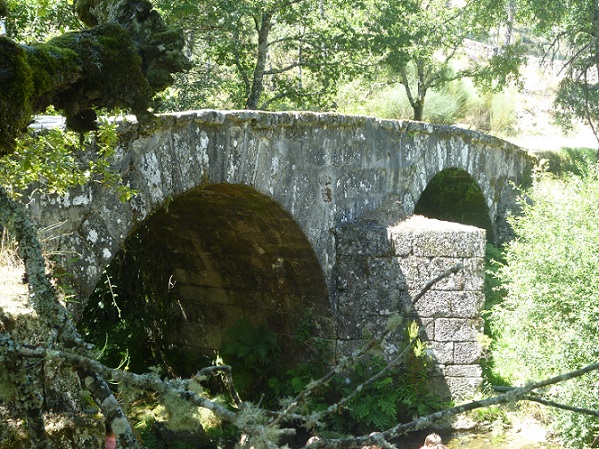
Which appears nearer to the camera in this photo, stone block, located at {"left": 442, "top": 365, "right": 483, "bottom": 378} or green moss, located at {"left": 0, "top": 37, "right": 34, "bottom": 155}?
green moss, located at {"left": 0, "top": 37, "right": 34, "bottom": 155}

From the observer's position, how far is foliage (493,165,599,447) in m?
6.96

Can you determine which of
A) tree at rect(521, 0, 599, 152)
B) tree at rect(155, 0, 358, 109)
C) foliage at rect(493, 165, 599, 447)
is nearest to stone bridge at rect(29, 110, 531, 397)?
foliage at rect(493, 165, 599, 447)

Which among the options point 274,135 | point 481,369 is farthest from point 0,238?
point 481,369

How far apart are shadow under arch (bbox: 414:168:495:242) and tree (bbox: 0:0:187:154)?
9.04 m

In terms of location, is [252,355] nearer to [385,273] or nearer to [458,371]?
[385,273]

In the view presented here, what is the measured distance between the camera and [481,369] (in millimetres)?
7559

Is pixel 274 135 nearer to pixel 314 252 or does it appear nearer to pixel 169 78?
pixel 314 252

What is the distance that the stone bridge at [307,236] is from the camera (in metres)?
6.16

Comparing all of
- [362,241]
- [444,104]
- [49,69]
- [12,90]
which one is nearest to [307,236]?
[362,241]

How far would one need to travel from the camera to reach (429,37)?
13.0 metres

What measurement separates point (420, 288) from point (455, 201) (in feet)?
16.4

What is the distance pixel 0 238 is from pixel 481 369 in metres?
4.81

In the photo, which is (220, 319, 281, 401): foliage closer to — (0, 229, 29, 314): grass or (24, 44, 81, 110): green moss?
(0, 229, 29, 314): grass

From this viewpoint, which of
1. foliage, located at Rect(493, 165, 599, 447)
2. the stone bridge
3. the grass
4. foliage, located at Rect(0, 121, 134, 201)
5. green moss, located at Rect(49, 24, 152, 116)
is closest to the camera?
green moss, located at Rect(49, 24, 152, 116)
